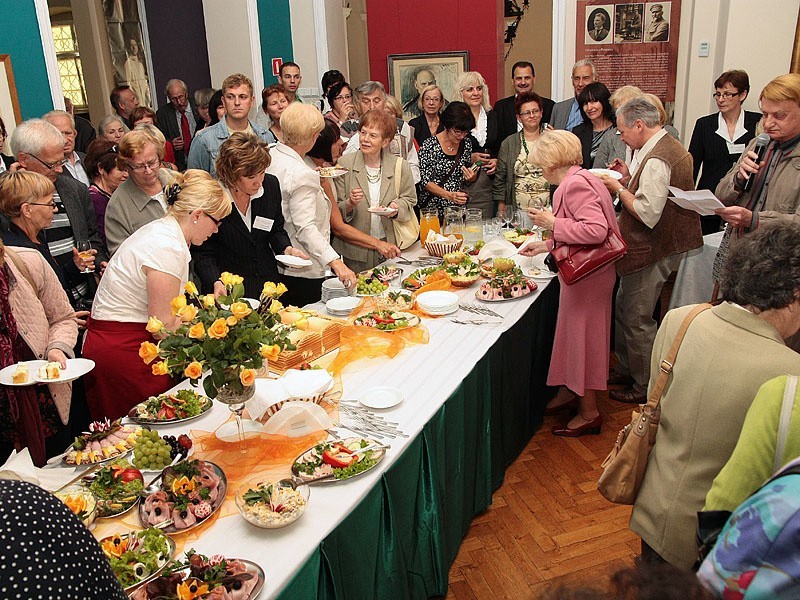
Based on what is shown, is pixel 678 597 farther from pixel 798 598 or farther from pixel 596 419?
pixel 596 419

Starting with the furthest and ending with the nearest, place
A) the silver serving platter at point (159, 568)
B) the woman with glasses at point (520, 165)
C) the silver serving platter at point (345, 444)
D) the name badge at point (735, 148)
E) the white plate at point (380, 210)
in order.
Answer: the name badge at point (735, 148) → the woman with glasses at point (520, 165) → the white plate at point (380, 210) → the silver serving platter at point (345, 444) → the silver serving platter at point (159, 568)

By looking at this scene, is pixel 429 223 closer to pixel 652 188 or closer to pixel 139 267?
pixel 652 188

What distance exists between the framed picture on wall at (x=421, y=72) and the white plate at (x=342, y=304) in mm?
4936

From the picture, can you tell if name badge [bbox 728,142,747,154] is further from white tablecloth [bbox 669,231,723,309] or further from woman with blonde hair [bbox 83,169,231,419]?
woman with blonde hair [bbox 83,169,231,419]

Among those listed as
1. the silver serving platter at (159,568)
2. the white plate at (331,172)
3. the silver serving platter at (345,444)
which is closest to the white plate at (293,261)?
the white plate at (331,172)

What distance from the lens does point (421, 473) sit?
2.18 meters

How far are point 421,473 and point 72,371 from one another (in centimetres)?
118

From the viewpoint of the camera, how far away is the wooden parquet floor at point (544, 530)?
8.41ft

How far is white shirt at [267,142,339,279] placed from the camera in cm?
329

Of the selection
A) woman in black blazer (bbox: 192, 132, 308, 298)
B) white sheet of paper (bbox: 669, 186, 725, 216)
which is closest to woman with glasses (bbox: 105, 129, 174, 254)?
woman in black blazer (bbox: 192, 132, 308, 298)

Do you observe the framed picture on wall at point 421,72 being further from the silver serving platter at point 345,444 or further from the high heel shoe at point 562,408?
the silver serving platter at point 345,444

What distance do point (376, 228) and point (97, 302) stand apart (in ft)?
5.87

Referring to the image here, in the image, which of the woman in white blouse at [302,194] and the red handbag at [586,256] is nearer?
the red handbag at [586,256]

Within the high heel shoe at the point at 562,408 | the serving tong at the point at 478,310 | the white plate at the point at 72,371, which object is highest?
the white plate at the point at 72,371
